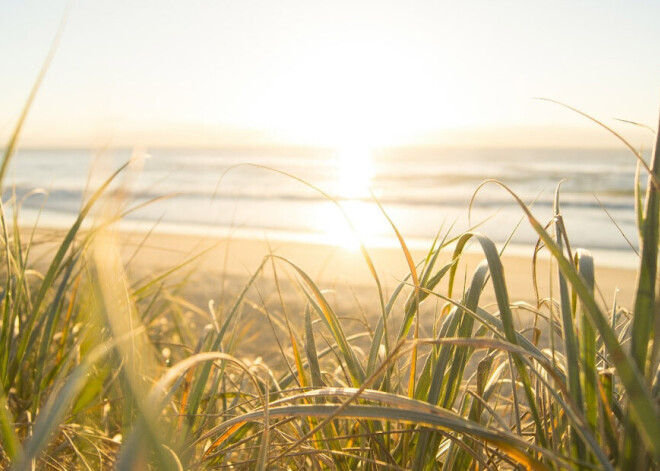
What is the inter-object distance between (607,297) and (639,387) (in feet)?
14.8

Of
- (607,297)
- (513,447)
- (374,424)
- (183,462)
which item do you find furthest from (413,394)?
(607,297)

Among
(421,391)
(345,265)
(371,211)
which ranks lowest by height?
(345,265)

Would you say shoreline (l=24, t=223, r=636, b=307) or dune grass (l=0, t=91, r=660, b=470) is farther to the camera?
shoreline (l=24, t=223, r=636, b=307)

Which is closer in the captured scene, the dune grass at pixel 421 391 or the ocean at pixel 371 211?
the dune grass at pixel 421 391

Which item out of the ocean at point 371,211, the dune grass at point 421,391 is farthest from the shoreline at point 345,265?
the dune grass at point 421,391

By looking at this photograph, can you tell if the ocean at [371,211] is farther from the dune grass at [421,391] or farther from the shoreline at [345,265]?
the dune grass at [421,391]

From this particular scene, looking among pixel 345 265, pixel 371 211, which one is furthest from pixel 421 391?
pixel 371 211

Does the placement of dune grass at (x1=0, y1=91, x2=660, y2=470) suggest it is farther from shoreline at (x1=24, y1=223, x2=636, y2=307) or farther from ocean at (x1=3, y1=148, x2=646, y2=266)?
ocean at (x1=3, y1=148, x2=646, y2=266)

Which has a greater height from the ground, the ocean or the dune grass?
the dune grass

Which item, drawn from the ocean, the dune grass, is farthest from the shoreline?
the dune grass

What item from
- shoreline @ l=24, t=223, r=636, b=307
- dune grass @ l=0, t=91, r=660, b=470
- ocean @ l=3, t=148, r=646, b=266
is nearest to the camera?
dune grass @ l=0, t=91, r=660, b=470

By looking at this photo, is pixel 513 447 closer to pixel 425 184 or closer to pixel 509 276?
pixel 509 276

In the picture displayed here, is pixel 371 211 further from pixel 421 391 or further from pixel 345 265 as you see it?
pixel 421 391

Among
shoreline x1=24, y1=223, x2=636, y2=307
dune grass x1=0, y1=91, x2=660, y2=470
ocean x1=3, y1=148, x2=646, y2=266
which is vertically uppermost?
dune grass x1=0, y1=91, x2=660, y2=470
